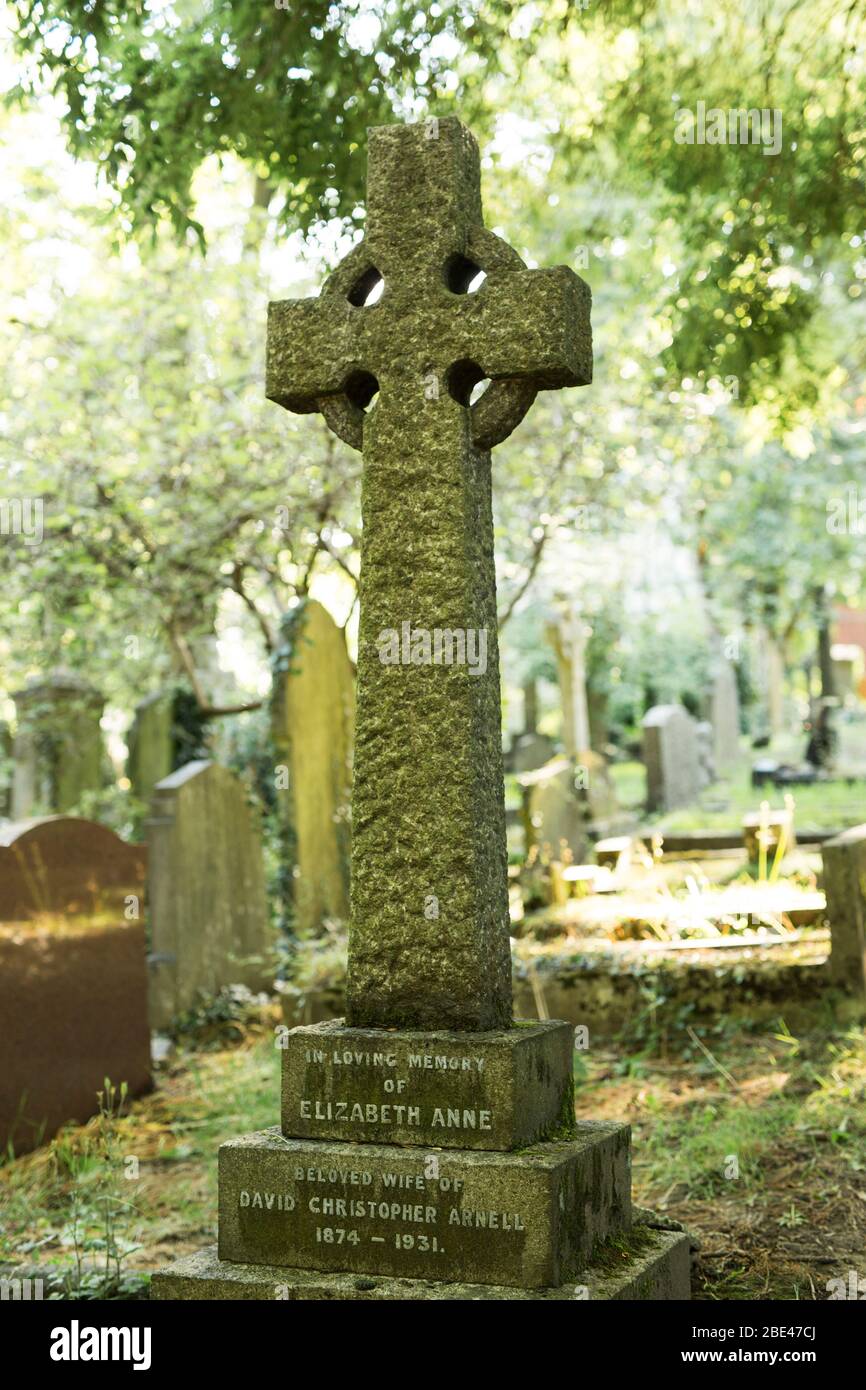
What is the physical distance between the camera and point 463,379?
398 cm

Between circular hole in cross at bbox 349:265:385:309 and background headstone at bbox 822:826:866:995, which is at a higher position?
circular hole in cross at bbox 349:265:385:309

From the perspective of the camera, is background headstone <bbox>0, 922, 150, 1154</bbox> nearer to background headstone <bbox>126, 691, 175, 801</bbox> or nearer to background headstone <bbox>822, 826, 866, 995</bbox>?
background headstone <bbox>822, 826, 866, 995</bbox>

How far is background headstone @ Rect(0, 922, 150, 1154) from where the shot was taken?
616 centimetres

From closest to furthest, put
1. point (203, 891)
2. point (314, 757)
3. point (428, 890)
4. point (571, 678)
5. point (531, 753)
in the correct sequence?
point (428, 890)
point (203, 891)
point (314, 757)
point (571, 678)
point (531, 753)

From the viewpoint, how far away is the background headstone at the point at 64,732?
11516 mm

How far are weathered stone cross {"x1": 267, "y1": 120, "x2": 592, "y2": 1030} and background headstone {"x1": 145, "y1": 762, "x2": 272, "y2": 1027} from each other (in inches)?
182

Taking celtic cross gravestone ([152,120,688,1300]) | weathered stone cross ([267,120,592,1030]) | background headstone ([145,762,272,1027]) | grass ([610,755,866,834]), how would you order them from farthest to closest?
grass ([610,755,866,834]) → background headstone ([145,762,272,1027]) → weathered stone cross ([267,120,592,1030]) → celtic cross gravestone ([152,120,688,1300])

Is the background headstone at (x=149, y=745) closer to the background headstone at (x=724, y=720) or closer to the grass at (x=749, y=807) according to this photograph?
the grass at (x=749, y=807)

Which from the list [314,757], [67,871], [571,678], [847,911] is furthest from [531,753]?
[67,871]

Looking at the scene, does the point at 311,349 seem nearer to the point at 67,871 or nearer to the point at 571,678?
the point at 67,871

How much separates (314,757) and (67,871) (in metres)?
2.24

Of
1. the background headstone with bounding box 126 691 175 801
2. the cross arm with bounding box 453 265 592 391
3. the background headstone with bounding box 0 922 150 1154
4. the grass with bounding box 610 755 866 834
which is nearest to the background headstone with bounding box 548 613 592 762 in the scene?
the grass with bounding box 610 755 866 834

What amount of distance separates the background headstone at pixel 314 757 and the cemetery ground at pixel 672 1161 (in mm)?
1395

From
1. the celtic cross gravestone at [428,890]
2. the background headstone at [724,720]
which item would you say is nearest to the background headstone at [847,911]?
the celtic cross gravestone at [428,890]
